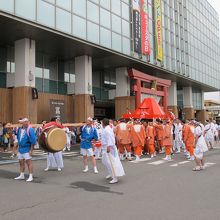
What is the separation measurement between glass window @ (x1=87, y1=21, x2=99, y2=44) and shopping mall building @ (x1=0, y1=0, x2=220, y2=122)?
0.26 feet

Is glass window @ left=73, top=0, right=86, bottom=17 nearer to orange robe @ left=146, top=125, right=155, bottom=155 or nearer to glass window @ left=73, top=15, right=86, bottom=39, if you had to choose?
glass window @ left=73, top=15, right=86, bottom=39

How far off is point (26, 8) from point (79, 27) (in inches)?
190

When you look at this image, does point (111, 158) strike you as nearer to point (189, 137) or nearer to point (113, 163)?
point (113, 163)

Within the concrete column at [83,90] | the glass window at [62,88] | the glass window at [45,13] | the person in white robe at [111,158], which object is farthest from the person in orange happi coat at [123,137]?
the glass window at [62,88]

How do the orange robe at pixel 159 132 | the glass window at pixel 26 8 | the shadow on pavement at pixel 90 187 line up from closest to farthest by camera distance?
the shadow on pavement at pixel 90 187 < the orange robe at pixel 159 132 < the glass window at pixel 26 8

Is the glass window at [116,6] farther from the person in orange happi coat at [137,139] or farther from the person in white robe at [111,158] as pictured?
the person in white robe at [111,158]

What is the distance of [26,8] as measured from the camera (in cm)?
1997

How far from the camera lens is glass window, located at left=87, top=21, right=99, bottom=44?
2478 cm

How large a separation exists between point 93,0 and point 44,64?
21.2 feet

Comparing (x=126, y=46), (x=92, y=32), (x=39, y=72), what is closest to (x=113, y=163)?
(x=92, y=32)

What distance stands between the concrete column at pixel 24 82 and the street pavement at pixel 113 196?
36.7ft

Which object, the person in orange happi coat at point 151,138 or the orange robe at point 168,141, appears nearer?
the orange robe at point 168,141

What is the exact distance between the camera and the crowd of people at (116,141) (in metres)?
9.96

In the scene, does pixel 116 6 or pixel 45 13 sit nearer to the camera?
pixel 45 13
